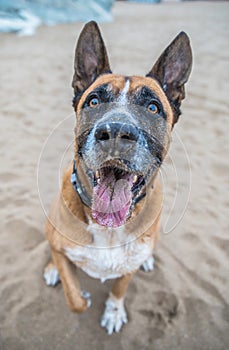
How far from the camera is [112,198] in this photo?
69.4 inches

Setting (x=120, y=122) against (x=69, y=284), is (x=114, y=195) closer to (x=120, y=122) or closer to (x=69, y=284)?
(x=120, y=122)

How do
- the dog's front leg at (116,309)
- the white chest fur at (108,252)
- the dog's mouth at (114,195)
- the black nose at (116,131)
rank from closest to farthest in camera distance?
the black nose at (116,131)
the dog's mouth at (114,195)
the white chest fur at (108,252)
the dog's front leg at (116,309)

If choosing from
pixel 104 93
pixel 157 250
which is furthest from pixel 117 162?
pixel 157 250

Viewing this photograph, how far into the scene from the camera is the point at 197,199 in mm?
3387

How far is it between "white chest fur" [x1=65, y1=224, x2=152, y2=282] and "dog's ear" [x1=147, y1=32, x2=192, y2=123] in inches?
30.1

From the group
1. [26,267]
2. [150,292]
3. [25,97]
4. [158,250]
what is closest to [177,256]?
[158,250]

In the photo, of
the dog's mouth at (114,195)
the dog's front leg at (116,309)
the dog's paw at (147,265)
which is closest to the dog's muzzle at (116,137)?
the dog's mouth at (114,195)

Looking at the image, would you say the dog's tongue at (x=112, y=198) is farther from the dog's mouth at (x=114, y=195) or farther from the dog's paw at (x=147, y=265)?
the dog's paw at (x=147, y=265)

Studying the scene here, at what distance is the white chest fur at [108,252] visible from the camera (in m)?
1.98

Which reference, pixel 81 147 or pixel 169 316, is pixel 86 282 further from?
pixel 81 147

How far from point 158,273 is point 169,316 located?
349 millimetres

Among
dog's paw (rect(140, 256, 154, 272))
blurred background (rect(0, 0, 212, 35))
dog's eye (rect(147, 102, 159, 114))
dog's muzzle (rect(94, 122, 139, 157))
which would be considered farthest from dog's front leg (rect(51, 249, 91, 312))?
blurred background (rect(0, 0, 212, 35))

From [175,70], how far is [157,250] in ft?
4.69

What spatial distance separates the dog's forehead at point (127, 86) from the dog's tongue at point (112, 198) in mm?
417
